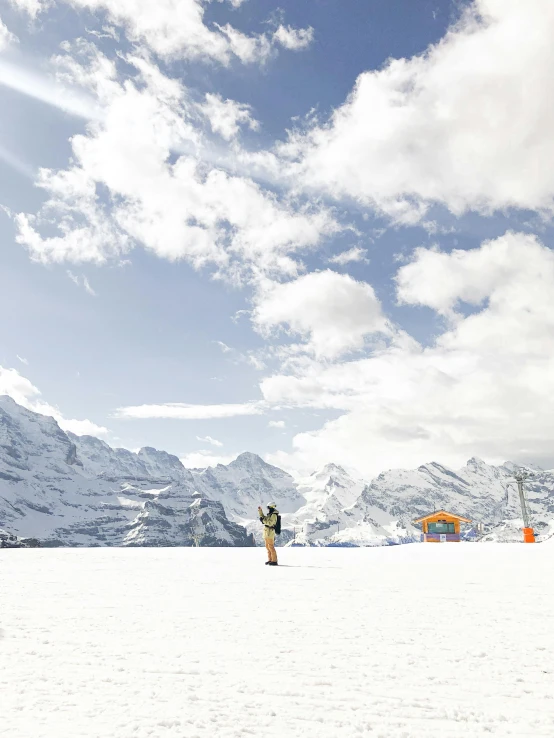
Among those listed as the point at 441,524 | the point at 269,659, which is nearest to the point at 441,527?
the point at 441,524

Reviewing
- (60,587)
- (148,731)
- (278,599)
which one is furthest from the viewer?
(60,587)

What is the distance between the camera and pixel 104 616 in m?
7.96

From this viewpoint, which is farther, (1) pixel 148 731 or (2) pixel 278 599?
(2) pixel 278 599

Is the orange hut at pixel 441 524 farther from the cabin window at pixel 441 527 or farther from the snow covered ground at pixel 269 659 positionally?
the snow covered ground at pixel 269 659

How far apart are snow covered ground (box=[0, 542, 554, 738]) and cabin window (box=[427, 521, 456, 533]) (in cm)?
6001

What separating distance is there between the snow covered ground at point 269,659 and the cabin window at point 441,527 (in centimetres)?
6001

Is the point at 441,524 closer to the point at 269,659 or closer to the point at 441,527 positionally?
the point at 441,527

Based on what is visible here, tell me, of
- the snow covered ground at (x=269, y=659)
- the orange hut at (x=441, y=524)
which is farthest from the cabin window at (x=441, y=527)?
the snow covered ground at (x=269, y=659)

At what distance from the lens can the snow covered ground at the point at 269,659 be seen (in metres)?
4.48

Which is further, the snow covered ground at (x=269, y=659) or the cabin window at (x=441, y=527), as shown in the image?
the cabin window at (x=441, y=527)

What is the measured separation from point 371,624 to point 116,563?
33.3ft

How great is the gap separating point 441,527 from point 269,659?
225 feet

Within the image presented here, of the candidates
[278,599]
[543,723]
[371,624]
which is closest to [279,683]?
[543,723]

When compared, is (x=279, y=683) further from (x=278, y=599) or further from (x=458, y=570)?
(x=458, y=570)
